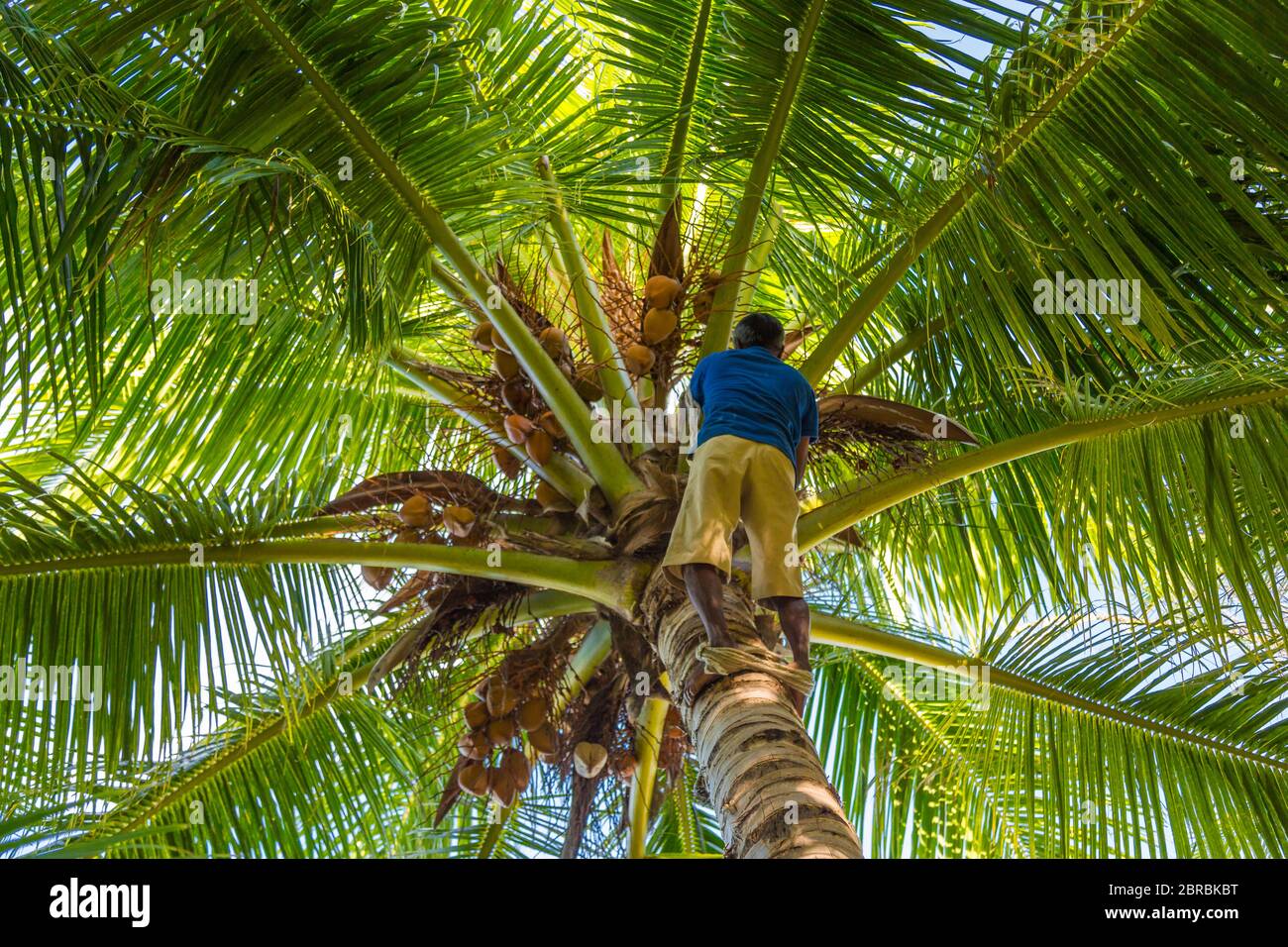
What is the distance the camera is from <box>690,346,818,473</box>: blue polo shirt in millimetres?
3662

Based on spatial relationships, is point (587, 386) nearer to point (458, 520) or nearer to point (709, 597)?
point (458, 520)

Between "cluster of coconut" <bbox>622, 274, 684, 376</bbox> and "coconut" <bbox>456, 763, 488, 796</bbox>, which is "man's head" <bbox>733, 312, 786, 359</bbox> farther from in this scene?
"coconut" <bbox>456, 763, 488, 796</bbox>

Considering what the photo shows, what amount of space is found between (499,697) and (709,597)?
1.13 metres

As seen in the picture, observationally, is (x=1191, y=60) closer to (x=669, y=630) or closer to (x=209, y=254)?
(x=669, y=630)

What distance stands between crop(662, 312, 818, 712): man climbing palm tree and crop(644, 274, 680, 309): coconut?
1.49ft

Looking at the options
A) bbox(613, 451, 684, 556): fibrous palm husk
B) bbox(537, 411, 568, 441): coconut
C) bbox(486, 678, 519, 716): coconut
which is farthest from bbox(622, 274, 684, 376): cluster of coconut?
bbox(486, 678, 519, 716): coconut

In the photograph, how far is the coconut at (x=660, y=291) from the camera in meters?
4.23

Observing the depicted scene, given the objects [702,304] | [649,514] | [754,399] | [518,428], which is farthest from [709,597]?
[702,304]

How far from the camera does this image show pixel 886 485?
387 cm

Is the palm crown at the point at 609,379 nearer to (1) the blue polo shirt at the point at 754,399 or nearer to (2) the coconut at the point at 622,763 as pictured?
(2) the coconut at the point at 622,763

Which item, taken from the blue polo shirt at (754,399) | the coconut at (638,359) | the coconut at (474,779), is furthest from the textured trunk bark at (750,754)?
the coconut at (474,779)

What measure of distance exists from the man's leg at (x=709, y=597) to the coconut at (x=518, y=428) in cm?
94

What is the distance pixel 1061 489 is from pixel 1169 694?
1027 millimetres

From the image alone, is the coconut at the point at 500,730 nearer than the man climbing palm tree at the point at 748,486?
No
